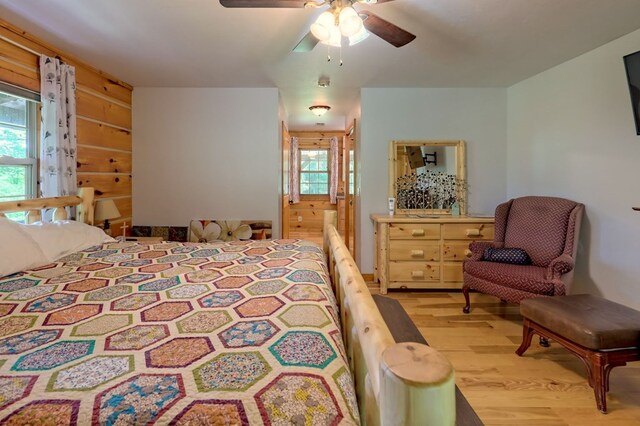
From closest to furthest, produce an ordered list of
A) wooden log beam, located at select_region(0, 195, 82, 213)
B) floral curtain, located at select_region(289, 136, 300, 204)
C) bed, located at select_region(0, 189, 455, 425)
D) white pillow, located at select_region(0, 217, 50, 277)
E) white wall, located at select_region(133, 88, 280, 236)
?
bed, located at select_region(0, 189, 455, 425), white pillow, located at select_region(0, 217, 50, 277), wooden log beam, located at select_region(0, 195, 82, 213), white wall, located at select_region(133, 88, 280, 236), floral curtain, located at select_region(289, 136, 300, 204)

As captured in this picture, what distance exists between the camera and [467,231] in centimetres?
352

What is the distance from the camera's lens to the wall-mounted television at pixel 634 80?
2.26 metres

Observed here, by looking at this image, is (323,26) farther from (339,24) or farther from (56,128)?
(56,128)

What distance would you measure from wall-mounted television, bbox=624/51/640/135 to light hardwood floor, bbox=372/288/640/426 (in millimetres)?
1700

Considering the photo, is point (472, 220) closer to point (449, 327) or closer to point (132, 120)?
point (449, 327)

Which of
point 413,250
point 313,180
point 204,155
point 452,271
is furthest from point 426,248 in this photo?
point 313,180

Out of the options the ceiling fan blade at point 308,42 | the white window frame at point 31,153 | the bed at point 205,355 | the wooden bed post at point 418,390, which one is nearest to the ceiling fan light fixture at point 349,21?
the ceiling fan blade at point 308,42

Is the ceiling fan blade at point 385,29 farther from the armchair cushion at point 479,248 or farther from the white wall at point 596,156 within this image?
the armchair cushion at point 479,248

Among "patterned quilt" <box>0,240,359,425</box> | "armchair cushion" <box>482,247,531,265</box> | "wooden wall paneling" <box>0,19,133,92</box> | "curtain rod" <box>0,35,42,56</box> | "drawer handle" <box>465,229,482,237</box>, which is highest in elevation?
"wooden wall paneling" <box>0,19,133,92</box>

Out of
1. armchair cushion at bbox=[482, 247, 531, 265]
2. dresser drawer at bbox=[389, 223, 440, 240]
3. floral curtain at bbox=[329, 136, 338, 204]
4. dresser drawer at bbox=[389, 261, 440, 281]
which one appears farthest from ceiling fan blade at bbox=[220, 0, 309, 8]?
floral curtain at bbox=[329, 136, 338, 204]

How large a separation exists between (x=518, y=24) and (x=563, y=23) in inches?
12.2

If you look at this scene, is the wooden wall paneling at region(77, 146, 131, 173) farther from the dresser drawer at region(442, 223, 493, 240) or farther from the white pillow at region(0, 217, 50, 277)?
the dresser drawer at region(442, 223, 493, 240)

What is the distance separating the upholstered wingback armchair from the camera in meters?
2.50

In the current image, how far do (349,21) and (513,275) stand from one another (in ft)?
7.41
